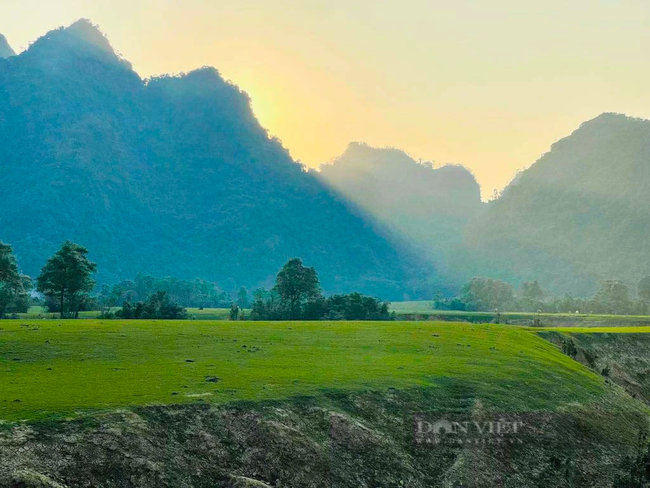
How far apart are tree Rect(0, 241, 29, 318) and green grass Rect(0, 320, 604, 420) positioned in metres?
45.9

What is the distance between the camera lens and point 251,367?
45500 mm

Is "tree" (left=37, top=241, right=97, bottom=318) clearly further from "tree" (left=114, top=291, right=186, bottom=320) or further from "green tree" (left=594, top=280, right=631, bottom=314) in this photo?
"green tree" (left=594, top=280, right=631, bottom=314)

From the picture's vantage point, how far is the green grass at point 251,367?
3638cm

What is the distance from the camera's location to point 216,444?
33.3 m

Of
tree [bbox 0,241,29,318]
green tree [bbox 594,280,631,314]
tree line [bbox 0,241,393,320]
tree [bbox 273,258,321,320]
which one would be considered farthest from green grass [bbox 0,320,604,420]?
green tree [bbox 594,280,631,314]

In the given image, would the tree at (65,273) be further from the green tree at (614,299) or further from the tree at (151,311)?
the green tree at (614,299)

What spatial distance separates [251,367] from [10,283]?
71040 mm

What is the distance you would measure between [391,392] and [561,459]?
11.5m

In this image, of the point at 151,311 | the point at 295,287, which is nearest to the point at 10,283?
the point at 151,311

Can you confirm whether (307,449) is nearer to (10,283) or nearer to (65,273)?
(65,273)

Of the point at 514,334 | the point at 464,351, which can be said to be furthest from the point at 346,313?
the point at 464,351

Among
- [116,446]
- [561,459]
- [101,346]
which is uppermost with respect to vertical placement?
[101,346]

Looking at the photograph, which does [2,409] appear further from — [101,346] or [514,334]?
[514,334]

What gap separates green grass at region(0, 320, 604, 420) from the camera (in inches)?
1432
